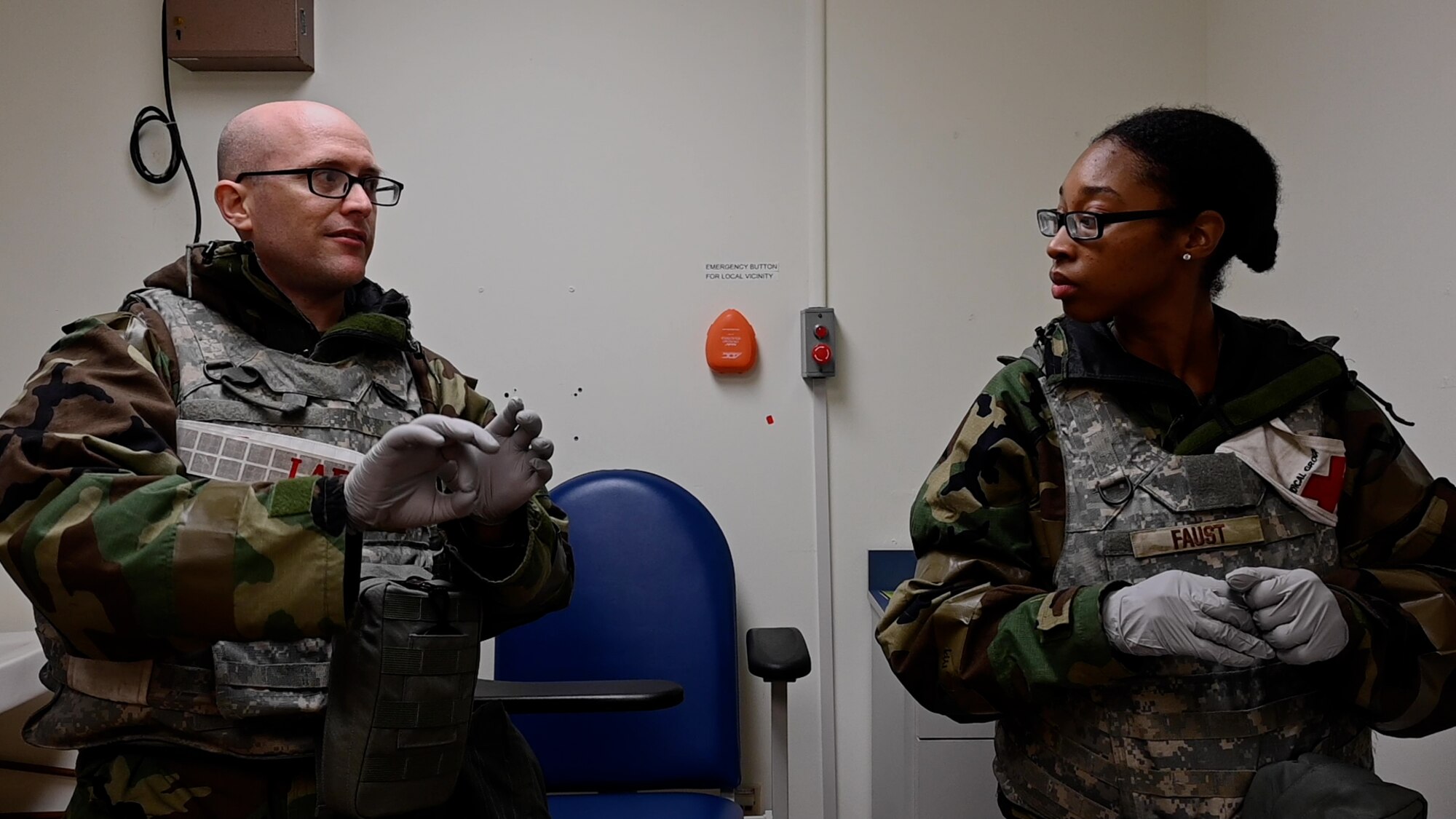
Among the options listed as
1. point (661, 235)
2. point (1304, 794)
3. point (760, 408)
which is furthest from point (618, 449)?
point (1304, 794)

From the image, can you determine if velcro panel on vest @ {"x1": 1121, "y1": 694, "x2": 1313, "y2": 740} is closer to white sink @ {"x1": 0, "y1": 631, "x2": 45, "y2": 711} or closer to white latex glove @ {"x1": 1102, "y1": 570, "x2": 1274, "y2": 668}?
white latex glove @ {"x1": 1102, "y1": 570, "x2": 1274, "y2": 668}

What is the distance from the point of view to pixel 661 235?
89.4 inches

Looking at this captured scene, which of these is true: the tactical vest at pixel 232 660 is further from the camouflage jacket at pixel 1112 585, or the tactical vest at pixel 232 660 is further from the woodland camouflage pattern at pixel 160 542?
the camouflage jacket at pixel 1112 585

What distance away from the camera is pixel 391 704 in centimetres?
112

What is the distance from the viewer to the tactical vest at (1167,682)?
3.89 feet

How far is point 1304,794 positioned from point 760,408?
1.38m

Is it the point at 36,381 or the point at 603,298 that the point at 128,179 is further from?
the point at 36,381

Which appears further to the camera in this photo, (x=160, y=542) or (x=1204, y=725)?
(x=1204, y=725)

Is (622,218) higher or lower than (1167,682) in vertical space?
higher

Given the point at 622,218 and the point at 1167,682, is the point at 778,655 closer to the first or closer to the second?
the point at 1167,682

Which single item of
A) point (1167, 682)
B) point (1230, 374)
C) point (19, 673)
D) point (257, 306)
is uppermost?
point (257, 306)

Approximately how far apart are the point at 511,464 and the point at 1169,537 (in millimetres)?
818

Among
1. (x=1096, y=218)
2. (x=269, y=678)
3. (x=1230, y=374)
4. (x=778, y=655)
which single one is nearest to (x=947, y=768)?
(x=778, y=655)

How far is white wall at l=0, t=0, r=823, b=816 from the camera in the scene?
225cm
